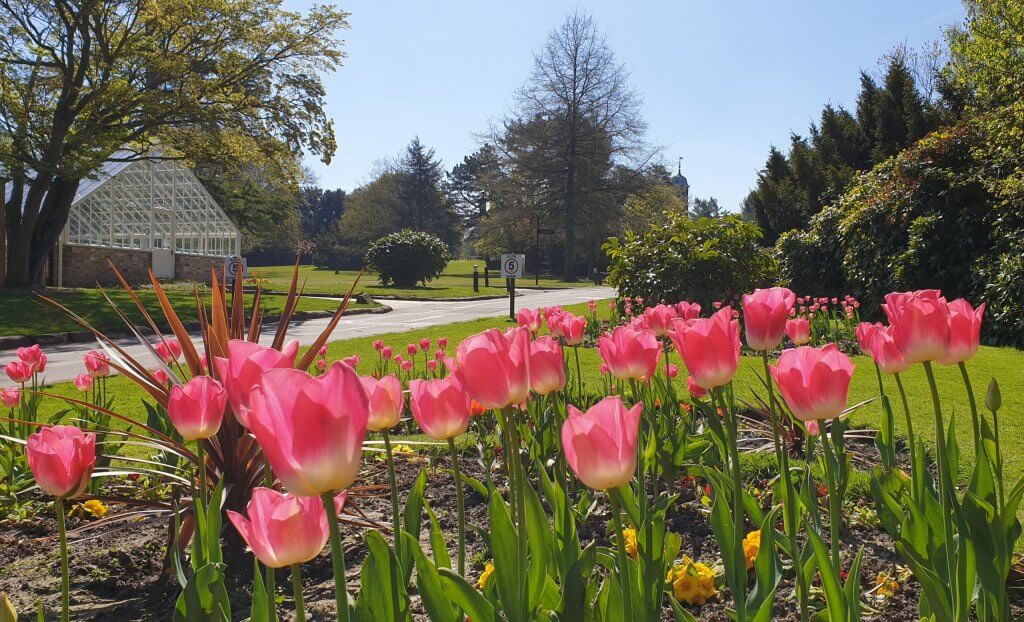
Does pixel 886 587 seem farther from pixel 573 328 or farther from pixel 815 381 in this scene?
pixel 573 328

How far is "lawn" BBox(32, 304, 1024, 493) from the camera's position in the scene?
399 centimetres

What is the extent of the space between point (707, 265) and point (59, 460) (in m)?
9.34

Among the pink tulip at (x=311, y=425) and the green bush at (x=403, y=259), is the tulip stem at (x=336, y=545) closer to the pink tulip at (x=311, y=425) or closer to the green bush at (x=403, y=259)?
the pink tulip at (x=311, y=425)

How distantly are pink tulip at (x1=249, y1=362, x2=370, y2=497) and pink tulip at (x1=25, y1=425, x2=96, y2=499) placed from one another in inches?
31.8

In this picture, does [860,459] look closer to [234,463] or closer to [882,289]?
[234,463]

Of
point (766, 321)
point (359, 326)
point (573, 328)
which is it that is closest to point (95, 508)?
point (573, 328)

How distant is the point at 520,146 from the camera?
125 ft

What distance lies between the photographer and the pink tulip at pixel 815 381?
1216 millimetres

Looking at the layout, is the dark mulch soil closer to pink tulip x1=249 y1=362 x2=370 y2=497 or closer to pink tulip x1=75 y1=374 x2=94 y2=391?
pink tulip x1=75 y1=374 x2=94 y2=391

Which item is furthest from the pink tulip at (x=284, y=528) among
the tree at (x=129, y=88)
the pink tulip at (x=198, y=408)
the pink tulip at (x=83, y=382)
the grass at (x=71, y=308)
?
the tree at (x=129, y=88)

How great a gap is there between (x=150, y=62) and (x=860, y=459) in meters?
17.5

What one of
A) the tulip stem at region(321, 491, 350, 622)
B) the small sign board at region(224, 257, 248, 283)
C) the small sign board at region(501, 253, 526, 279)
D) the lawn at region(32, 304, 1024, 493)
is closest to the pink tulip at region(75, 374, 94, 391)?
the small sign board at region(224, 257, 248, 283)

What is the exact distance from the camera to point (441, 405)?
1279 millimetres

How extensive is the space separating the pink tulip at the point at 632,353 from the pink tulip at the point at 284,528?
37.6 inches
